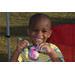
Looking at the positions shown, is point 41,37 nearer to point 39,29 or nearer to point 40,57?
point 39,29

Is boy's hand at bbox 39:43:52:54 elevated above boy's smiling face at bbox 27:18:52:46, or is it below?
below

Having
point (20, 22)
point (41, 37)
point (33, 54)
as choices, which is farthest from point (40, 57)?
point (20, 22)

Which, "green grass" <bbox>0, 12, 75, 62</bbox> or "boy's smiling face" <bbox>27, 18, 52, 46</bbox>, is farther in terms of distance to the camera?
"green grass" <bbox>0, 12, 75, 62</bbox>

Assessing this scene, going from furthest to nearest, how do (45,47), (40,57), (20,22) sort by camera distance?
(20,22) < (40,57) < (45,47)

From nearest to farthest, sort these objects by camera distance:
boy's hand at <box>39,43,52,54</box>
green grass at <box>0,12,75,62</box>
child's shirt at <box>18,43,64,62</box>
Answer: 1. boy's hand at <box>39,43,52,54</box>
2. child's shirt at <box>18,43,64,62</box>
3. green grass at <box>0,12,75,62</box>

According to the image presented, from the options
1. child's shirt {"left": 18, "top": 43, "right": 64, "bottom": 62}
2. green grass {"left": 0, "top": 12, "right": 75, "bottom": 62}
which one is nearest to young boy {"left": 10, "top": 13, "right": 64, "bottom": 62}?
child's shirt {"left": 18, "top": 43, "right": 64, "bottom": 62}

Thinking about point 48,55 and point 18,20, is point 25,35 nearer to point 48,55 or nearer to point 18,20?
point 18,20

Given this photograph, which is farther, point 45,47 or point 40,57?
point 40,57

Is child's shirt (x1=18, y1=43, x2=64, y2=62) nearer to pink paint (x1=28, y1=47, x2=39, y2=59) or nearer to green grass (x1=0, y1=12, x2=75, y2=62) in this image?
pink paint (x1=28, y1=47, x2=39, y2=59)

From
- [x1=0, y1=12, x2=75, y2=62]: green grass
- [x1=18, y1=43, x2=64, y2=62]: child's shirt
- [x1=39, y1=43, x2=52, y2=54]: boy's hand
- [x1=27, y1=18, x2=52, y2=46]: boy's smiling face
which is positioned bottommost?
[x1=18, y1=43, x2=64, y2=62]: child's shirt

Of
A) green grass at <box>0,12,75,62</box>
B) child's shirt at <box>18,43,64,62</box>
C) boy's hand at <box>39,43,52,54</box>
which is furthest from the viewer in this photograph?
green grass at <box>0,12,75,62</box>

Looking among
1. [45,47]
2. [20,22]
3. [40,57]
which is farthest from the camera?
[20,22]

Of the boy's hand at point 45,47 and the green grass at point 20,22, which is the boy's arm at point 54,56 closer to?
the boy's hand at point 45,47

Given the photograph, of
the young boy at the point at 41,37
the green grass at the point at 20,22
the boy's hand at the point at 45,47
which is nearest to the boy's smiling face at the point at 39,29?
the young boy at the point at 41,37
